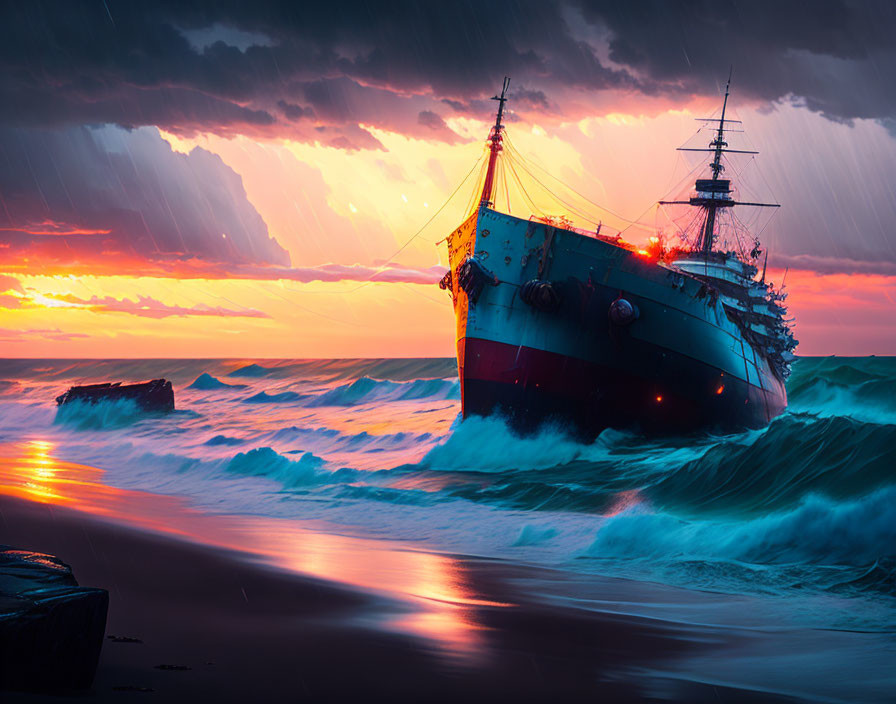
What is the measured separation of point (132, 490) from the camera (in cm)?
2245

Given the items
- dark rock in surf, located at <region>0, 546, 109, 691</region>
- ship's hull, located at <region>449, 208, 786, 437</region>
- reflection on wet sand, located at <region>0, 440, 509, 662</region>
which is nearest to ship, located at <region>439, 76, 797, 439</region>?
ship's hull, located at <region>449, 208, 786, 437</region>

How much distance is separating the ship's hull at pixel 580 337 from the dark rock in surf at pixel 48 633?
24.3 meters

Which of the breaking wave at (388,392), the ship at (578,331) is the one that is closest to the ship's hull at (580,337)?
the ship at (578,331)

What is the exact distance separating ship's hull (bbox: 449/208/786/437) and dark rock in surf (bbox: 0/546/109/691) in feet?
79.9

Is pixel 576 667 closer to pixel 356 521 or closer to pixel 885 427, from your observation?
pixel 356 521

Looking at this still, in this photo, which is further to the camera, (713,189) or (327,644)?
(713,189)

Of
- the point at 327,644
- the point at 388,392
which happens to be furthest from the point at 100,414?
the point at 327,644

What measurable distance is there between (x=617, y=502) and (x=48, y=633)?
1600 cm

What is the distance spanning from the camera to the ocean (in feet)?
35.2

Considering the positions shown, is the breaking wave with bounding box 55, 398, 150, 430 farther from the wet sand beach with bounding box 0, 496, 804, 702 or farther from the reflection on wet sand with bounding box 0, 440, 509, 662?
the wet sand beach with bounding box 0, 496, 804, 702

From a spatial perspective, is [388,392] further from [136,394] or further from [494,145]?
[494,145]

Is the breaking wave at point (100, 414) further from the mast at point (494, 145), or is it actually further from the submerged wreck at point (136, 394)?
the mast at point (494, 145)

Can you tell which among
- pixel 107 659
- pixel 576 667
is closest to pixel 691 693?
pixel 576 667

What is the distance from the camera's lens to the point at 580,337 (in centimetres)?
2908
